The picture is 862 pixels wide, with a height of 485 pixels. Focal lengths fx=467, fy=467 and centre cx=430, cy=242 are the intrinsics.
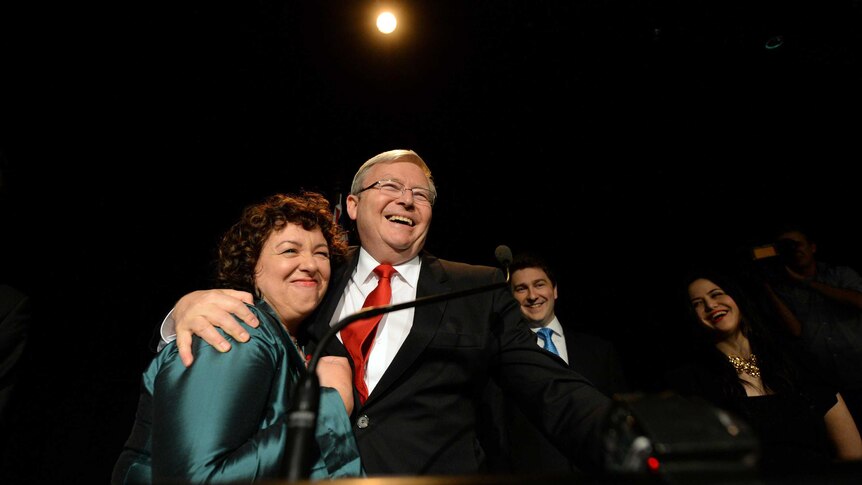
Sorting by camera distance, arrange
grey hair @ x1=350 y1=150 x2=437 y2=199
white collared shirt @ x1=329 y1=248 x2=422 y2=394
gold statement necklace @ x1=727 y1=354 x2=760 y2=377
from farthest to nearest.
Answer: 1. gold statement necklace @ x1=727 y1=354 x2=760 y2=377
2. grey hair @ x1=350 y1=150 x2=437 y2=199
3. white collared shirt @ x1=329 y1=248 x2=422 y2=394

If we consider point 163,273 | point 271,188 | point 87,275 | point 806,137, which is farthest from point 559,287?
point 87,275

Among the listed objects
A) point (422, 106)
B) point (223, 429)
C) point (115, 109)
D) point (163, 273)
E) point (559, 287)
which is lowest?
point (223, 429)

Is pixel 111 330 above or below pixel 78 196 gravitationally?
below

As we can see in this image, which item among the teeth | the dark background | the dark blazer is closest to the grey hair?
the teeth

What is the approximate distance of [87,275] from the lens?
2592mm

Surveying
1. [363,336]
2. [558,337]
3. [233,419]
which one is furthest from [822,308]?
[233,419]

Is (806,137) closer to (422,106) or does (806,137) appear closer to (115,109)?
(422,106)

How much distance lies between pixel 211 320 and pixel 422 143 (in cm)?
304

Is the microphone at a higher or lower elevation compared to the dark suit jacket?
higher

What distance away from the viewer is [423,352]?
61.7 inches

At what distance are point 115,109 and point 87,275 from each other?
980 mm

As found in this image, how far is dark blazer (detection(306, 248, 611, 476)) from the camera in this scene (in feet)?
4.46

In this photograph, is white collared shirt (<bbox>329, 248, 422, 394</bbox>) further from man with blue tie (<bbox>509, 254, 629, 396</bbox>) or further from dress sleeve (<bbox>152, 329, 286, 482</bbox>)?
man with blue tie (<bbox>509, 254, 629, 396</bbox>)

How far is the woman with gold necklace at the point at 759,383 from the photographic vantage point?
7.84 ft
